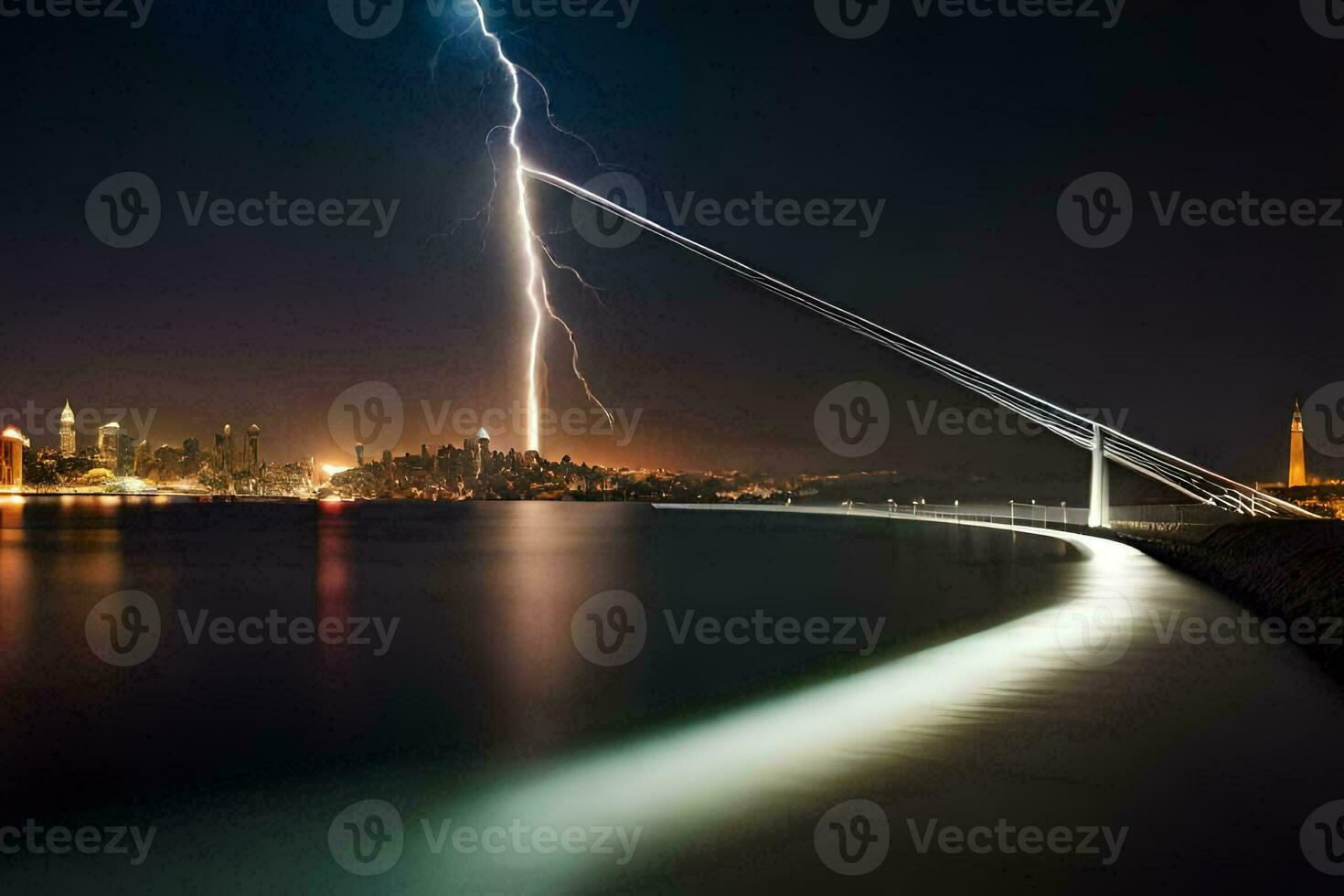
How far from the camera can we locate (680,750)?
32.6ft

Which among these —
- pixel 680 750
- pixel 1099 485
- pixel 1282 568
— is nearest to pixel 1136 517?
pixel 1099 485

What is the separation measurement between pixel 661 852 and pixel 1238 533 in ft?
74.0

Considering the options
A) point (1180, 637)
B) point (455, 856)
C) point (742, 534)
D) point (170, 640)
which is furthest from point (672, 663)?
point (742, 534)

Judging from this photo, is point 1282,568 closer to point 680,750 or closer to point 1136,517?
point 680,750

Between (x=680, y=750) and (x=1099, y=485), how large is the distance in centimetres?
4058

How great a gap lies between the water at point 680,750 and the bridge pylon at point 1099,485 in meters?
23.1

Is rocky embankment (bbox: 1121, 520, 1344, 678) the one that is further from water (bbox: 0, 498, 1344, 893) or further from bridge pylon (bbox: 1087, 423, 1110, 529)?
bridge pylon (bbox: 1087, 423, 1110, 529)

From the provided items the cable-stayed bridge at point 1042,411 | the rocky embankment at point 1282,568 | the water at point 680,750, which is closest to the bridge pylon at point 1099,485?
the cable-stayed bridge at point 1042,411

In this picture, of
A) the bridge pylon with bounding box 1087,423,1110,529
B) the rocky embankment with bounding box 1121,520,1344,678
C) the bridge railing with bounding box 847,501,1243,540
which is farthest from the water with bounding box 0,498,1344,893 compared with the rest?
the bridge pylon with bounding box 1087,423,1110,529

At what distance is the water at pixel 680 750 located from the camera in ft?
21.2

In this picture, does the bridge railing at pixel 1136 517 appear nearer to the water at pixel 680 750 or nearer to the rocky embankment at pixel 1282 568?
the rocky embankment at pixel 1282 568

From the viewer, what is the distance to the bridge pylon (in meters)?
45.0

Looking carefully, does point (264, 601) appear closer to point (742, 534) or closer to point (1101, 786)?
point (1101, 786)

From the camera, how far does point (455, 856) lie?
21.9 feet
